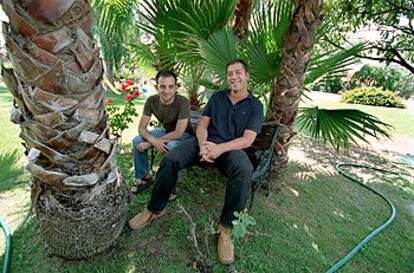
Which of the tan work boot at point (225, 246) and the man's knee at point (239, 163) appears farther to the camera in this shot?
the man's knee at point (239, 163)

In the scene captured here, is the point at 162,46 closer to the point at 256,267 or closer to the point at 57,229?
the point at 57,229

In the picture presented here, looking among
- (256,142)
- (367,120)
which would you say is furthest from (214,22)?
(367,120)

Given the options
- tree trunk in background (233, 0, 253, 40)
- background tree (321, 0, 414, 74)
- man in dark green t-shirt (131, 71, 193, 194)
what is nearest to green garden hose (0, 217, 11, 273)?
man in dark green t-shirt (131, 71, 193, 194)

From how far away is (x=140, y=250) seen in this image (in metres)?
1.93

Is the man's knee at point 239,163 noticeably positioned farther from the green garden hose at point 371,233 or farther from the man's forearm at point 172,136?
the green garden hose at point 371,233

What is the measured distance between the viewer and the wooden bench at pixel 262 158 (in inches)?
91.3

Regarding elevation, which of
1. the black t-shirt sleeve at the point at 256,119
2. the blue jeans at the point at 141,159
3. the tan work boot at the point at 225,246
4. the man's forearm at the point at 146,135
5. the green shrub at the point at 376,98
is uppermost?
the black t-shirt sleeve at the point at 256,119

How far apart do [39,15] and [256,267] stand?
215cm

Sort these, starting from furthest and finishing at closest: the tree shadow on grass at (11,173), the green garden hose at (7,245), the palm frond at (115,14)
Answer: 1. the palm frond at (115,14)
2. the tree shadow on grass at (11,173)
3. the green garden hose at (7,245)

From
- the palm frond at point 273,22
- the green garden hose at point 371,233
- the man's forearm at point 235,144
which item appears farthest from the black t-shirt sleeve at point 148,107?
the green garden hose at point 371,233

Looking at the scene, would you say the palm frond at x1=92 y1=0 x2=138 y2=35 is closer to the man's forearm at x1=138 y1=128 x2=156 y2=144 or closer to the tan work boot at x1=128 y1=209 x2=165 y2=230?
the man's forearm at x1=138 y1=128 x2=156 y2=144

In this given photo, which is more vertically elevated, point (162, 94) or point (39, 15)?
point (39, 15)

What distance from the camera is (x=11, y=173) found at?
290cm

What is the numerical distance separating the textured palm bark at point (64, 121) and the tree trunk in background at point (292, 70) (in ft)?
6.23
